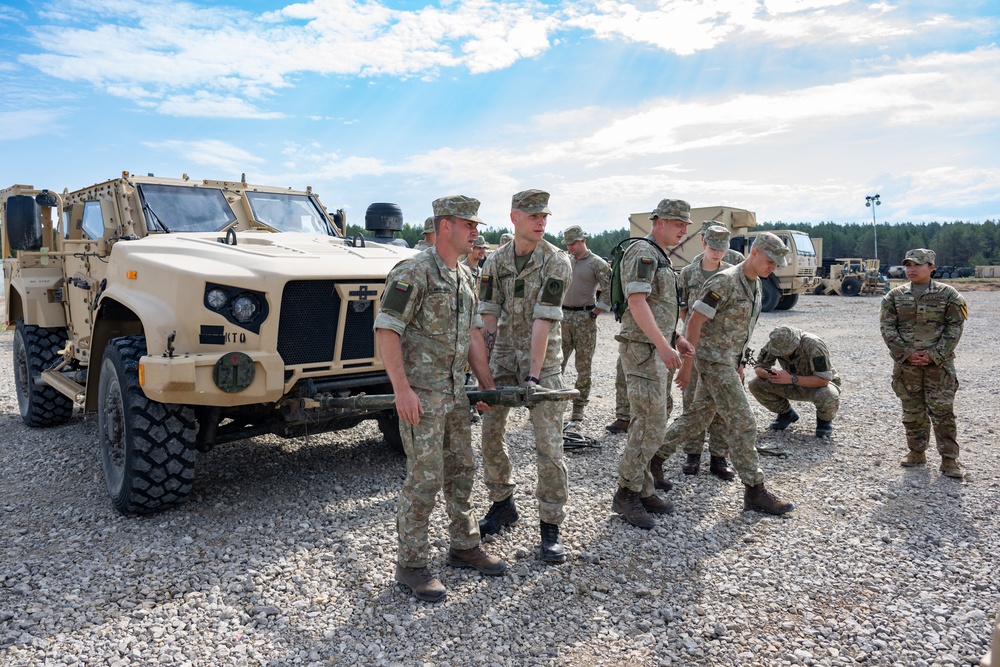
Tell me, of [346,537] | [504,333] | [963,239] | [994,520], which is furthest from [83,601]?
[963,239]

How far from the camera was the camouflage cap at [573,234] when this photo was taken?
653cm

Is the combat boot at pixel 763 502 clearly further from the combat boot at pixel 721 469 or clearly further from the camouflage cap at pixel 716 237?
the camouflage cap at pixel 716 237

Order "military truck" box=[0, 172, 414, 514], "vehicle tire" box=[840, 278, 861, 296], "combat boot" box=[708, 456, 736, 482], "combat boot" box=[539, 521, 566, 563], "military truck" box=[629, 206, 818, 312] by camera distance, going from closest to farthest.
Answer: "combat boot" box=[539, 521, 566, 563], "military truck" box=[0, 172, 414, 514], "combat boot" box=[708, 456, 736, 482], "military truck" box=[629, 206, 818, 312], "vehicle tire" box=[840, 278, 861, 296]

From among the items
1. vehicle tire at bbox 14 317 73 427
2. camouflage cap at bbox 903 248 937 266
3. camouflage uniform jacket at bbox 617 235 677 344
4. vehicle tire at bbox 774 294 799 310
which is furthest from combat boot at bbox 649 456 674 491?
vehicle tire at bbox 774 294 799 310

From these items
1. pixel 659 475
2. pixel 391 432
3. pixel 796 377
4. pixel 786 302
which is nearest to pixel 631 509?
pixel 659 475

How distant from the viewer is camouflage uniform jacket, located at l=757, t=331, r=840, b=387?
5789 mm

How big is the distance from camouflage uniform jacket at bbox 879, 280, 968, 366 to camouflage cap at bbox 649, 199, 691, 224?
2.03 metres

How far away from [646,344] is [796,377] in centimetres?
257

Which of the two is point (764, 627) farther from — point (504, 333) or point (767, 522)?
point (504, 333)

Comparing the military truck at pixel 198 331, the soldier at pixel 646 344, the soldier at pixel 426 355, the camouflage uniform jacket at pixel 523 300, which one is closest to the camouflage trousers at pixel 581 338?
the military truck at pixel 198 331

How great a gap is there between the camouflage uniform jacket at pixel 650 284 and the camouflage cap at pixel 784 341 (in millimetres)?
2204

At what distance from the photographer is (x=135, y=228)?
193 inches

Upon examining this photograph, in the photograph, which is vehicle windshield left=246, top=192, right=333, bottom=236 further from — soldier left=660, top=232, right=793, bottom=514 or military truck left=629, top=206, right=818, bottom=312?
military truck left=629, top=206, right=818, bottom=312

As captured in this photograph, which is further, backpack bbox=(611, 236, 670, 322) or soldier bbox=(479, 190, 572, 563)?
backpack bbox=(611, 236, 670, 322)
